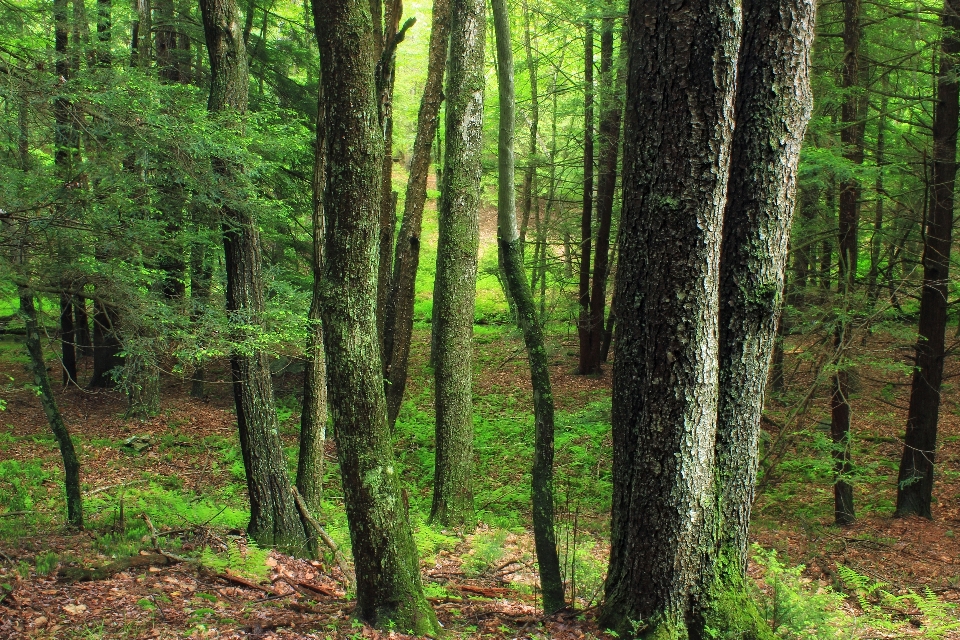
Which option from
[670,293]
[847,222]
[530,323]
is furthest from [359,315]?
[847,222]

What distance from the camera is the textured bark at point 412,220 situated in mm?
9328

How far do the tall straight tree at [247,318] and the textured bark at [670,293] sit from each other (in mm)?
4321

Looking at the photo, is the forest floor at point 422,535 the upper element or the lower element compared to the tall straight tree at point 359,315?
lower

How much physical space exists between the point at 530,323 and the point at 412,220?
554 centimetres

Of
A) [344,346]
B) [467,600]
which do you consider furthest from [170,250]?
[467,600]

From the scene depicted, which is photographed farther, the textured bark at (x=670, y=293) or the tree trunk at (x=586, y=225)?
the tree trunk at (x=586, y=225)

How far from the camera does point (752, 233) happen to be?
369 cm

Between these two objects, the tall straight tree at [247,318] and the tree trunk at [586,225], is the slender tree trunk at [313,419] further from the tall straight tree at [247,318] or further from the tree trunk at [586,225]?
the tree trunk at [586,225]

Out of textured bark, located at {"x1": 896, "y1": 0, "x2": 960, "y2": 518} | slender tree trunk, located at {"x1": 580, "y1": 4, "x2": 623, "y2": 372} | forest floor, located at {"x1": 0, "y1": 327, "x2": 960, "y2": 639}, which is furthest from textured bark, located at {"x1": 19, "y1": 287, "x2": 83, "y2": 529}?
slender tree trunk, located at {"x1": 580, "y1": 4, "x2": 623, "y2": 372}

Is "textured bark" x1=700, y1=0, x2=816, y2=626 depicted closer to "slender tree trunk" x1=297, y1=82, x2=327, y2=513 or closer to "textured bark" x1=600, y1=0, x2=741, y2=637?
"textured bark" x1=600, y1=0, x2=741, y2=637

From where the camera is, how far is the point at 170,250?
6039 millimetres

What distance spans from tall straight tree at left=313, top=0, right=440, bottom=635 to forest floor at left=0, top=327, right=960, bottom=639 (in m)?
0.37

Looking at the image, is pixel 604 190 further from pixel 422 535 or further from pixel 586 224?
pixel 422 535

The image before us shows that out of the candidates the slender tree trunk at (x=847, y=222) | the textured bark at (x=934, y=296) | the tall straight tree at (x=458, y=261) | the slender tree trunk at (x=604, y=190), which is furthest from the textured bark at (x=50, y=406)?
the slender tree trunk at (x=604, y=190)
